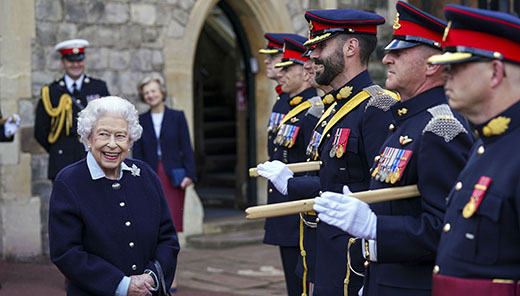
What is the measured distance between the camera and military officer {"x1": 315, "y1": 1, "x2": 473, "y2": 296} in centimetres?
304

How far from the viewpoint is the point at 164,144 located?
7.46 m

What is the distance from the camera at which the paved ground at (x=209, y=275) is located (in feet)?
23.1

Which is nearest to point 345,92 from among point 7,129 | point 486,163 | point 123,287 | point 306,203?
point 306,203

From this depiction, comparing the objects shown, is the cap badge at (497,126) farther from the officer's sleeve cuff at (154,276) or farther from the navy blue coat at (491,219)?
the officer's sleeve cuff at (154,276)

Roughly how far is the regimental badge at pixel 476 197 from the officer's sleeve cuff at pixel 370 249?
0.59m

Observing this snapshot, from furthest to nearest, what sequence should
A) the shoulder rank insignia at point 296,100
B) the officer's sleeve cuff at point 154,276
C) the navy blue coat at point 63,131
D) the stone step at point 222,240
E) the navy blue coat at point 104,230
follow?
the stone step at point 222,240 < the navy blue coat at point 63,131 < the shoulder rank insignia at point 296,100 < the officer's sleeve cuff at point 154,276 < the navy blue coat at point 104,230

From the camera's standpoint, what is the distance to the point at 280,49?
6.32 metres

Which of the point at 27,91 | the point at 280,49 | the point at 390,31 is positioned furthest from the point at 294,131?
the point at 390,31

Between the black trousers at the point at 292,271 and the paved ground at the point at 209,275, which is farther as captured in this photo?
the paved ground at the point at 209,275

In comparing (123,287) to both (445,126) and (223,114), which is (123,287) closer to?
(445,126)

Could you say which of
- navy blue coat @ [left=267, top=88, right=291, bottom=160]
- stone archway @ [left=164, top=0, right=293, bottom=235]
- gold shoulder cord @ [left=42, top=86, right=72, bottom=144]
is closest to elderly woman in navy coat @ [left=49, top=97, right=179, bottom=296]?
navy blue coat @ [left=267, top=88, right=291, bottom=160]

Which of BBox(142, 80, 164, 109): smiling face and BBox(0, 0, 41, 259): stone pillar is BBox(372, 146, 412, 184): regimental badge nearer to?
BBox(142, 80, 164, 109): smiling face

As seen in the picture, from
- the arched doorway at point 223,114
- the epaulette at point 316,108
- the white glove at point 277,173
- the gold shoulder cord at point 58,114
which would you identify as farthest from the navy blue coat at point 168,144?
the white glove at point 277,173

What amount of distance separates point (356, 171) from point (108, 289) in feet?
4.18
